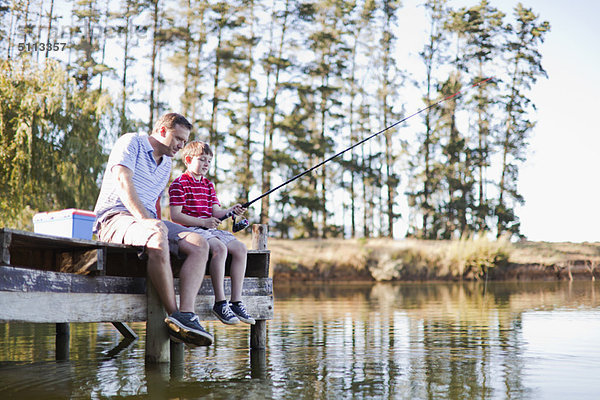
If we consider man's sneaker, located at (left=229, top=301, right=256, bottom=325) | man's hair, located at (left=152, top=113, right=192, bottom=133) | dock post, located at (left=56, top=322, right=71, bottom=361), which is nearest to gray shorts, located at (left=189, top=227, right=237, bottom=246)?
man's sneaker, located at (left=229, top=301, right=256, bottom=325)

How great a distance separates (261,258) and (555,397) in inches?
94.3

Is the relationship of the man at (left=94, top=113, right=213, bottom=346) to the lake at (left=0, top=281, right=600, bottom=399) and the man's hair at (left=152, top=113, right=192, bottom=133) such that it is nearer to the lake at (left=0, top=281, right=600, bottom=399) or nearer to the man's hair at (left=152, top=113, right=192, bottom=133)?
the man's hair at (left=152, top=113, right=192, bottom=133)

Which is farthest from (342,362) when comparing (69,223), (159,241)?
(69,223)

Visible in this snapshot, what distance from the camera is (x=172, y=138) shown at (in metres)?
4.39

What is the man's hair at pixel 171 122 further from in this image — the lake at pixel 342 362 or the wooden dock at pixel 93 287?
the lake at pixel 342 362

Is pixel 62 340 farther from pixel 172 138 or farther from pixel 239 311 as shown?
pixel 172 138

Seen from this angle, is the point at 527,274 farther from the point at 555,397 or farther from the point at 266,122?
the point at 555,397

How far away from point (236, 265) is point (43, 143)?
34.8 ft

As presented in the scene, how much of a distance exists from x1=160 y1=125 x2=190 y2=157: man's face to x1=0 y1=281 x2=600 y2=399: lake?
134 centimetres

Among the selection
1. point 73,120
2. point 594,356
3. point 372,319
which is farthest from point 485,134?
point 594,356

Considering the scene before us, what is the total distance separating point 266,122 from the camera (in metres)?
24.0

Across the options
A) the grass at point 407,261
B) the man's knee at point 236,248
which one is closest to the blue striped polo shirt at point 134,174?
the man's knee at point 236,248

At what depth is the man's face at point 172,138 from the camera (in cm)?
438

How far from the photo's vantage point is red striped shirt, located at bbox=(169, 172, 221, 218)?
4.65m
